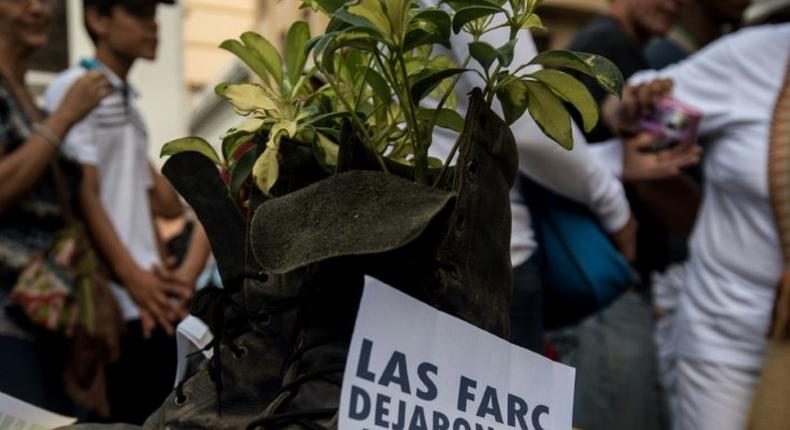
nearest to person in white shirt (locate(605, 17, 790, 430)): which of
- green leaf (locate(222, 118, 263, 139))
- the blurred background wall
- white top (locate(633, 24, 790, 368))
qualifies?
white top (locate(633, 24, 790, 368))

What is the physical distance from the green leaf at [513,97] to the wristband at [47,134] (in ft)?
4.37

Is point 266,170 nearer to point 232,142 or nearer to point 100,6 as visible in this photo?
point 232,142

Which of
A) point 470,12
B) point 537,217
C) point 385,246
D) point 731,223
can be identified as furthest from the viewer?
point 731,223

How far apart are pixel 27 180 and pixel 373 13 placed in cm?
132

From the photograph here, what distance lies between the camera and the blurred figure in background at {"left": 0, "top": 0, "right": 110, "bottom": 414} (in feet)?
5.79

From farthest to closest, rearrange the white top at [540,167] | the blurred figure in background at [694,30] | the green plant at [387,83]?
the blurred figure in background at [694,30] → the white top at [540,167] → the green plant at [387,83]

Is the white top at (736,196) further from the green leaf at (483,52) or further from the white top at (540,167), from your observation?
the green leaf at (483,52)

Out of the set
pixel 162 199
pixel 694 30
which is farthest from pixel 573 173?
pixel 162 199

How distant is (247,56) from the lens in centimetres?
87

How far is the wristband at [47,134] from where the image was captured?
72.1 inches

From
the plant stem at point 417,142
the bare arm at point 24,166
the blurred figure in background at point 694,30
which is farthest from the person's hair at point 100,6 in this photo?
the plant stem at point 417,142

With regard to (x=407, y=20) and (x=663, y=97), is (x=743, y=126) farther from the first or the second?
(x=407, y=20)

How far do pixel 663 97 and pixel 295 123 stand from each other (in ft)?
4.07

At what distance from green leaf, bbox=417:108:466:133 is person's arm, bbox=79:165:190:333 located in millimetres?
1447
